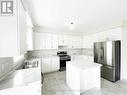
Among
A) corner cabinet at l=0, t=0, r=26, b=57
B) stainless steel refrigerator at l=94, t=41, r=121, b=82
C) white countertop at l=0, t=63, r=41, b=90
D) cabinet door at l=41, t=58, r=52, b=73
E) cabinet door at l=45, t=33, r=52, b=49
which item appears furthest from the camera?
cabinet door at l=45, t=33, r=52, b=49

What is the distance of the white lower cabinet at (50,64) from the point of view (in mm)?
3871

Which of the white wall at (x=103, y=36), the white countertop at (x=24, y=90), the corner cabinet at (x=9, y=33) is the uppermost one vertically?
the white wall at (x=103, y=36)

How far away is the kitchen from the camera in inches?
41.1

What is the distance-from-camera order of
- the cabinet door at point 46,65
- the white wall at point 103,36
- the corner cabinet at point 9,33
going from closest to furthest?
the corner cabinet at point 9,33
the white wall at point 103,36
the cabinet door at point 46,65

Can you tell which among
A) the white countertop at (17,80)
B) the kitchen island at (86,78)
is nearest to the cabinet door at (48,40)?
the kitchen island at (86,78)

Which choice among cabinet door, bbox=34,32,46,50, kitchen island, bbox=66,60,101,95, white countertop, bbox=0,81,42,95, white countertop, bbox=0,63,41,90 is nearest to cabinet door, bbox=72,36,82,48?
cabinet door, bbox=34,32,46,50

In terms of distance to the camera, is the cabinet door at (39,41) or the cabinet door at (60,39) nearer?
the cabinet door at (39,41)

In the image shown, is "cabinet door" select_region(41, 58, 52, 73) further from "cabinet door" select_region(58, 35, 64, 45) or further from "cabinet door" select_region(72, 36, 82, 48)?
"cabinet door" select_region(72, 36, 82, 48)

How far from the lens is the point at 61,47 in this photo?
196 inches

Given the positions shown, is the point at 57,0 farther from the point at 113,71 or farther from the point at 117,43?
the point at 113,71

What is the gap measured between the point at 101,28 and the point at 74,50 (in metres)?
2.29

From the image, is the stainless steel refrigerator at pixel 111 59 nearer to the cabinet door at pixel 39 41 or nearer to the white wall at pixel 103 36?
the white wall at pixel 103 36

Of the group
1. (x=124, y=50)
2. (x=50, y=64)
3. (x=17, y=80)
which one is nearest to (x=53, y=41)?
(x=50, y=64)

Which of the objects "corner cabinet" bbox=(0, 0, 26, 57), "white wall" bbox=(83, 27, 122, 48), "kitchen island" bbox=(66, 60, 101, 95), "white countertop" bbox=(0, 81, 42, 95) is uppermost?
"white wall" bbox=(83, 27, 122, 48)
